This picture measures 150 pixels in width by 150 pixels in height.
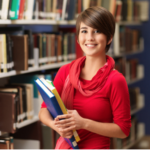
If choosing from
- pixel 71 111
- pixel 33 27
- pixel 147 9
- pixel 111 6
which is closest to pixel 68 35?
pixel 33 27

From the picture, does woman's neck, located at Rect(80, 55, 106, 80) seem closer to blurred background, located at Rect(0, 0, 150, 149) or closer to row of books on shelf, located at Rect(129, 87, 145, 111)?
blurred background, located at Rect(0, 0, 150, 149)

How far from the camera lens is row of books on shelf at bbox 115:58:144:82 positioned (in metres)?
3.71

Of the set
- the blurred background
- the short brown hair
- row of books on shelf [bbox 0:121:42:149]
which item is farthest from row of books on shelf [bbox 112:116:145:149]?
the short brown hair

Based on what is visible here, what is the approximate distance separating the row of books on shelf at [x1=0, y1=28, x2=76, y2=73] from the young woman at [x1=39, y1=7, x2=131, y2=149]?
0.71m

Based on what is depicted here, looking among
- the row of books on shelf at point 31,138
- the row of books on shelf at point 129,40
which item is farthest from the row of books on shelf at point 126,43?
the row of books on shelf at point 31,138

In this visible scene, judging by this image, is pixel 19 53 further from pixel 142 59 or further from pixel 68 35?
pixel 142 59

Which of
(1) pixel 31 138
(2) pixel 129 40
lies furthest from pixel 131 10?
(1) pixel 31 138

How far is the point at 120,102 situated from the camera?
134 cm

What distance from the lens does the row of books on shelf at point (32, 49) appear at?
2.03 meters

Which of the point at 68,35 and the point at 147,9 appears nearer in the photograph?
the point at 68,35

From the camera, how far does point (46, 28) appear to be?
3.11 m

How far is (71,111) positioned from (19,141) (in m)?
1.29

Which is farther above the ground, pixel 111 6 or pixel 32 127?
pixel 111 6

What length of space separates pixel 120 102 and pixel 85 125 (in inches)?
7.7
